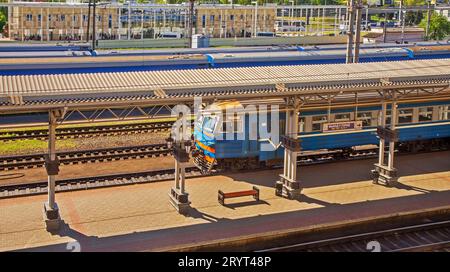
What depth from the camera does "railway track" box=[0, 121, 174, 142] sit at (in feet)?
70.9

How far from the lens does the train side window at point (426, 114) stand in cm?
1997

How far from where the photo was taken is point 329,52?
111 feet

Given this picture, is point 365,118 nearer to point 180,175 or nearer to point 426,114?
point 426,114

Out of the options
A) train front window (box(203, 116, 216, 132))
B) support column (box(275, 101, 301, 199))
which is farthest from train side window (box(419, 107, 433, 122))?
train front window (box(203, 116, 216, 132))

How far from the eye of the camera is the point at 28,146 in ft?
67.2

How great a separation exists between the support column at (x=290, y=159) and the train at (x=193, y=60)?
13293 mm

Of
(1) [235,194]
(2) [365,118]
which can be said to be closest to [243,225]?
(1) [235,194]

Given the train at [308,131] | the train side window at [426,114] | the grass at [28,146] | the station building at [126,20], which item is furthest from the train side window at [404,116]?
the station building at [126,20]

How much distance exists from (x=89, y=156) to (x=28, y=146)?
263 centimetres

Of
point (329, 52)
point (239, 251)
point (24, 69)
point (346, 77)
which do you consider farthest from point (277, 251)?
point (329, 52)

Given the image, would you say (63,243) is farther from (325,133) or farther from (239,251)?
(325,133)

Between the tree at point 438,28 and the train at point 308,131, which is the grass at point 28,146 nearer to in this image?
the train at point 308,131

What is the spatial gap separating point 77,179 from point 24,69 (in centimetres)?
1084

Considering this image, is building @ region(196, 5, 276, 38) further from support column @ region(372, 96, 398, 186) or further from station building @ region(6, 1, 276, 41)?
support column @ region(372, 96, 398, 186)
